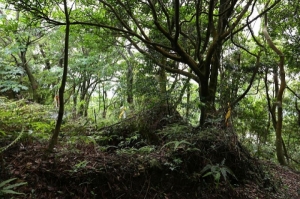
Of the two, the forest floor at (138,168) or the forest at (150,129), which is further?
the forest at (150,129)

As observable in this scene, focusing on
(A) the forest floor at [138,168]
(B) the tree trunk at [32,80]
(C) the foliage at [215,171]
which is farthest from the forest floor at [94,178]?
(B) the tree trunk at [32,80]

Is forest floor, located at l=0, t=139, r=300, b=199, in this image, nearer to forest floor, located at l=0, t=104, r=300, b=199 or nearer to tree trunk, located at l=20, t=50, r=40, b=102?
forest floor, located at l=0, t=104, r=300, b=199

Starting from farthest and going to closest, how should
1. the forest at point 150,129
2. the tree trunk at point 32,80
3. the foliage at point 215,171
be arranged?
the tree trunk at point 32,80
the foliage at point 215,171
the forest at point 150,129

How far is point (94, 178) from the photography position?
2.99m

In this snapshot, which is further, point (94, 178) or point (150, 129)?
point (150, 129)

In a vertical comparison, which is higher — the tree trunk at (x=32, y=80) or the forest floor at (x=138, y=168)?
the tree trunk at (x=32, y=80)

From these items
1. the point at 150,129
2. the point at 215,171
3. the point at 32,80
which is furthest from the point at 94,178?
the point at 32,80

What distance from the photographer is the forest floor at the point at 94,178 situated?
8.99ft

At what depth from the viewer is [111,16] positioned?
5.39 metres

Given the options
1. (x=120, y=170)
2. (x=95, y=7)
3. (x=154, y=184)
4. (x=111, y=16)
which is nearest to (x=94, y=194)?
(x=120, y=170)

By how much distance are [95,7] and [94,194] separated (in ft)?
14.4

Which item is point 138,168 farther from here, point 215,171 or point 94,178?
point 215,171

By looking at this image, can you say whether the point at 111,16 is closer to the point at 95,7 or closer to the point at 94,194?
the point at 95,7

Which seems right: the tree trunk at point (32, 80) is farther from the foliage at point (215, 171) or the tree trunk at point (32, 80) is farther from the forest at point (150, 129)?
the foliage at point (215, 171)
